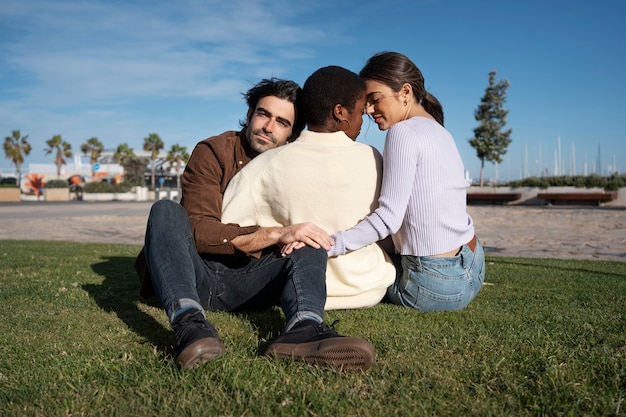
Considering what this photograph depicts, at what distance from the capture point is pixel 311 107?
3.11 metres

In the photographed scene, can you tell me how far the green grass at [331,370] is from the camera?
6.57ft

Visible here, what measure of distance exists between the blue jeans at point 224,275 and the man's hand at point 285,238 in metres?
0.05

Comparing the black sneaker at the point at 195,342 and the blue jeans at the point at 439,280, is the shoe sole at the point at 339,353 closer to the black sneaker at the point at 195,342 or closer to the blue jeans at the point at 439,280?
the black sneaker at the point at 195,342

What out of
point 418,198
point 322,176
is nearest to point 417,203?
point 418,198

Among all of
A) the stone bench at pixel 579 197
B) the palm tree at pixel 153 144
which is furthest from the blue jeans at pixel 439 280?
the palm tree at pixel 153 144

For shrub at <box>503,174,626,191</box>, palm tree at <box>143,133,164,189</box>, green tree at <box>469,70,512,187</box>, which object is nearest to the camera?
shrub at <box>503,174,626,191</box>

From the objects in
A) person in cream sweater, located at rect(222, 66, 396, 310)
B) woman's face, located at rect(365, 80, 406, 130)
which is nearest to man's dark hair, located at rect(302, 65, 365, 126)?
person in cream sweater, located at rect(222, 66, 396, 310)

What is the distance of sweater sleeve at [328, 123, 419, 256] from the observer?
10.1 feet

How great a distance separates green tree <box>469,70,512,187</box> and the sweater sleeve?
48534mm

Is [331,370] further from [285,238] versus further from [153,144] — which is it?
[153,144]

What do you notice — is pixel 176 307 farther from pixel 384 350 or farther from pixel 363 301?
pixel 363 301

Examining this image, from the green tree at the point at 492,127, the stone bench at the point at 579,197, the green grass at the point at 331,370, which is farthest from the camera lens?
the green tree at the point at 492,127

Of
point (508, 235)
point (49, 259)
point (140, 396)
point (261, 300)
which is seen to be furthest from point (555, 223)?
point (140, 396)

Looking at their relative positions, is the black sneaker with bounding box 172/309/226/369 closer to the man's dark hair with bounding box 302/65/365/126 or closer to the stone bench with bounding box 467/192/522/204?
the man's dark hair with bounding box 302/65/365/126
